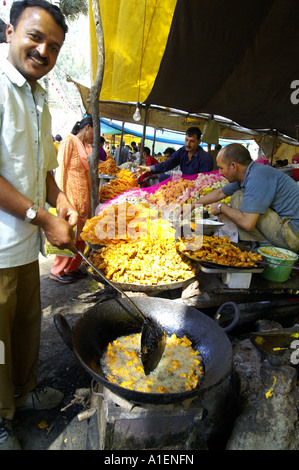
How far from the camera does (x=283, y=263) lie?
2.85 metres

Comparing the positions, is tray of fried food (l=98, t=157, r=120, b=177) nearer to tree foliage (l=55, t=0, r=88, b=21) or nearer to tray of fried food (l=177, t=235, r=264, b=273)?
tray of fried food (l=177, t=235, r=264, b=273)

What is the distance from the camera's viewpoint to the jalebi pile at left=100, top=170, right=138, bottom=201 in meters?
6.61

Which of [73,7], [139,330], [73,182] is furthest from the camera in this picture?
[73,7]

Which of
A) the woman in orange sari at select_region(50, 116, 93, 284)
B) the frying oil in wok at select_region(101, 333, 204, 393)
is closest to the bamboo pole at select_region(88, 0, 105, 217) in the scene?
the woman in orange sari at select_region(50, 116, 93, 284)

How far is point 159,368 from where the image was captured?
1.76 m

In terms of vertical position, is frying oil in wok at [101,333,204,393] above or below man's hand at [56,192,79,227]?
below

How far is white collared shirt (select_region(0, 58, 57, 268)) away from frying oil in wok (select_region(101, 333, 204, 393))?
0.87 metres

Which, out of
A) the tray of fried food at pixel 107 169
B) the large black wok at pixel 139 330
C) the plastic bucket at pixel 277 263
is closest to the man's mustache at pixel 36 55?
the large black wok at pixel 139 330

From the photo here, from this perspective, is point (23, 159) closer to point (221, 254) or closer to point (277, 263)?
point (221, 254)

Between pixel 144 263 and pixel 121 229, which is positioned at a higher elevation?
pixel 121 229

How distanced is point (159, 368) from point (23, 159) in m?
1.55

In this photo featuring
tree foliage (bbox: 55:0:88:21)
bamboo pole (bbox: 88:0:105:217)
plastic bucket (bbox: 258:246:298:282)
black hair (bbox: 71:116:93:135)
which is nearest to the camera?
plastic bucket (bbox: 258:246:298:282)

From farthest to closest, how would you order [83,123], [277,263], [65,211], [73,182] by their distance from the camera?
1. [83,123]
2. [73,182]
3. [277,263]
4. [65,211]

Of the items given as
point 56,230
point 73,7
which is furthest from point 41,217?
point 73,7
